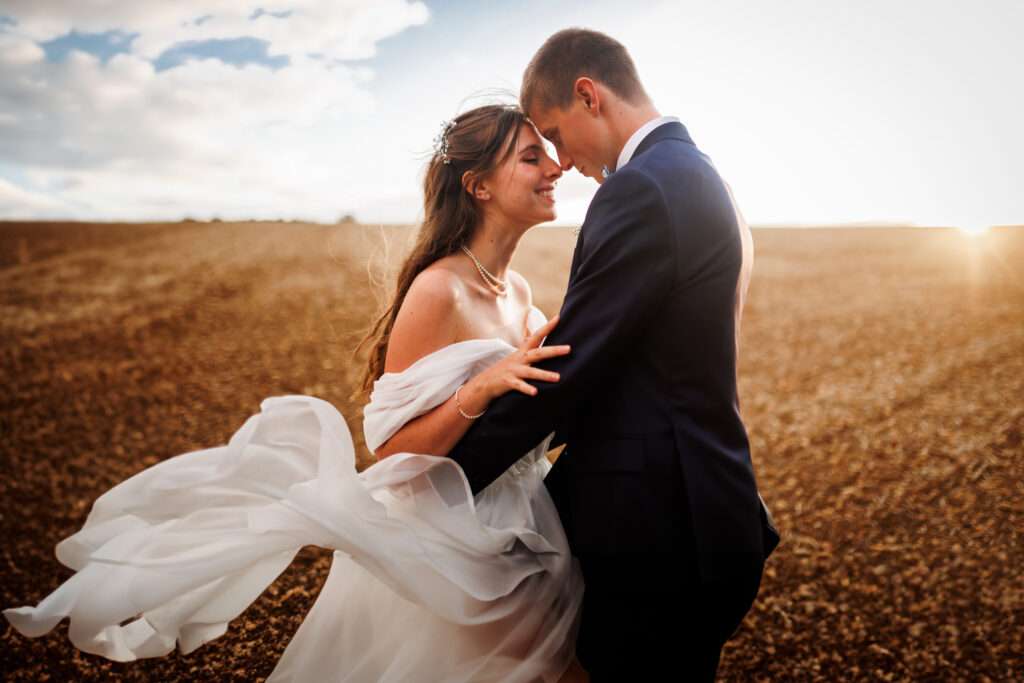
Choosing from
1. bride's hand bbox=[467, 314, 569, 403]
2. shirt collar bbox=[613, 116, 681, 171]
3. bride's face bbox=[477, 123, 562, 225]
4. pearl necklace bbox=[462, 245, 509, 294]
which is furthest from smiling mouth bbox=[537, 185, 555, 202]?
bride's hand bbox=[467, 314, 569, 403]

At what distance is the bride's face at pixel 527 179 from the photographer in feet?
8.91

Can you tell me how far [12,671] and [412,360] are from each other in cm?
333

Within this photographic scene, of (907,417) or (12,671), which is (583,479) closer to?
(12,671)

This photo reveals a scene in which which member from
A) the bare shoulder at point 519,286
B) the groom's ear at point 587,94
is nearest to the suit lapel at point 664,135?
the groom's ear at point 587,94

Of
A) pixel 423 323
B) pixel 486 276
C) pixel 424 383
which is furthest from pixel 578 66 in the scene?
pixel 424 383

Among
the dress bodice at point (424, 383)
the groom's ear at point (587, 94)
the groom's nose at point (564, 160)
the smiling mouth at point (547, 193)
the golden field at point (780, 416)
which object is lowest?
the golden field at point (780, 416)

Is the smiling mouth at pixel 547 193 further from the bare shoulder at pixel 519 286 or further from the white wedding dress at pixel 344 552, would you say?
the white wedding dress at pixel 344 552

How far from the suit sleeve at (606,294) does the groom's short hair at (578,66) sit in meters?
0.60

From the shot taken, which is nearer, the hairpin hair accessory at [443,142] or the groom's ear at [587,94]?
the groom's ear at [587,94]

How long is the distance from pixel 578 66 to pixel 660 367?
1.15 m

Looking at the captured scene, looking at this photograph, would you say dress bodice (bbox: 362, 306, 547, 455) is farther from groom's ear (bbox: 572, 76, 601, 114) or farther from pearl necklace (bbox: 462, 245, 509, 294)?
groom's ear (bbox: 572, 76, 601, 114)

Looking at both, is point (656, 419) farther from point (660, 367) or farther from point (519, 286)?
point (519, 286)

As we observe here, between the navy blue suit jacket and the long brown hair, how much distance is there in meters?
1.05

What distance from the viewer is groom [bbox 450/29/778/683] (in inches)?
70.0
